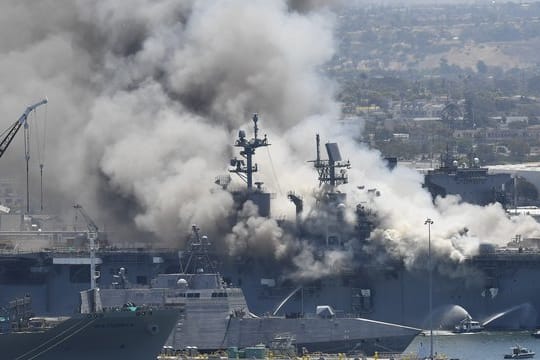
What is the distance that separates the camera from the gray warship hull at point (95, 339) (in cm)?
7656

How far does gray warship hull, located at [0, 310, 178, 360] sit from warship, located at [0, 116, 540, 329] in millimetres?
18880

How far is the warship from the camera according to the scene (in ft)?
321

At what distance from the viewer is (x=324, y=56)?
117375 millimetres

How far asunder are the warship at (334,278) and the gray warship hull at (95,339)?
1888cm

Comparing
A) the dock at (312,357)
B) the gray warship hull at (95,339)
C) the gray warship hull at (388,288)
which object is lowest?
the dock at (312,357)

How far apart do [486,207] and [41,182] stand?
2212cm

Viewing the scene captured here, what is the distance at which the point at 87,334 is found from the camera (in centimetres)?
7712

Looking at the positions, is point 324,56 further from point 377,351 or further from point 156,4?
point 377,351

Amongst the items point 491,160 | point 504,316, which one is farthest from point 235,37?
point 491,160

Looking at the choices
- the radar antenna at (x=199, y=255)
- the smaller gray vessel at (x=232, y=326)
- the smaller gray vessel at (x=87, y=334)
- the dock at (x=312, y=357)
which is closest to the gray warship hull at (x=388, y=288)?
the radar antenna at (x=199, y=255)

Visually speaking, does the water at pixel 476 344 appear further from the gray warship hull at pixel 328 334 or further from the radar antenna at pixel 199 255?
the radar antenna at pixel 199 255

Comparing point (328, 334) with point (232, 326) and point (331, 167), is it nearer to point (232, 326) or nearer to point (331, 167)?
point (232, 326)

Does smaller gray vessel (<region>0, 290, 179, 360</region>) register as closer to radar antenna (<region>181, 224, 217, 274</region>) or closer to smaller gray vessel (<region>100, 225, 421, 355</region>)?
smaller gray vessel (<region>100, 225, 421, 355</region>)

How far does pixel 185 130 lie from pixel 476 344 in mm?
24229
